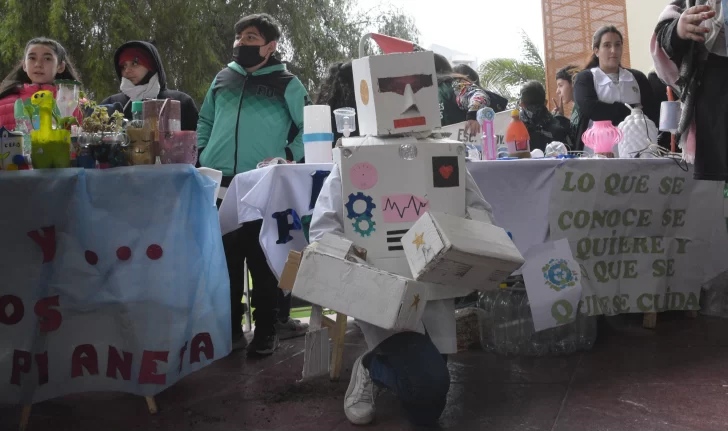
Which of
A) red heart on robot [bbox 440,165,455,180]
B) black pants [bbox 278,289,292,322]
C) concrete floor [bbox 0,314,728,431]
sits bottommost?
concrete floor [bbox 0,314,728,431]

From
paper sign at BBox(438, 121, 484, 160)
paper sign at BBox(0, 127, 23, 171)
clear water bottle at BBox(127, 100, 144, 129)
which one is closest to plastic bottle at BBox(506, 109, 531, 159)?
paper sign at BBox(438, 121, 484, 160)

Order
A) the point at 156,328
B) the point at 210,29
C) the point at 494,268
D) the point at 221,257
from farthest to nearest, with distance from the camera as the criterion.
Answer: the point at 210,29 → the point at 221,257 → the point at 156,328 → the point at 494,268

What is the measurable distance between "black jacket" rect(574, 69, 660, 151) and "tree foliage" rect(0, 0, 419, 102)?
27.9ft

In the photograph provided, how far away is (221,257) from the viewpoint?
2.77m

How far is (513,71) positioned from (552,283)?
14.1m

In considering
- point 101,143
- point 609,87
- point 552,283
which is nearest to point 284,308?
point 552,283

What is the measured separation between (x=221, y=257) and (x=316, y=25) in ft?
40.7

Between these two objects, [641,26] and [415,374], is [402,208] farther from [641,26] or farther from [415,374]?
[641,26]

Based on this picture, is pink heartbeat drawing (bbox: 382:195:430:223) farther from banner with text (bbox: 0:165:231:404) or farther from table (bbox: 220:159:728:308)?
banner with text (bbox: 0:165:231:404)

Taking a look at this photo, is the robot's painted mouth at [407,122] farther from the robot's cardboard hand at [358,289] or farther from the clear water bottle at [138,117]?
the clear water bottle at [138,117]

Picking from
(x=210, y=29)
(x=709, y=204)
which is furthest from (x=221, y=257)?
(x=210, y=29)

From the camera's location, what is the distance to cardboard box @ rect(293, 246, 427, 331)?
2.06 metres

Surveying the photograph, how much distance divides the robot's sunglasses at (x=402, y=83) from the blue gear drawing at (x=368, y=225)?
45 centimetres

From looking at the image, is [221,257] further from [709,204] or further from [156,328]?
[709,204]
